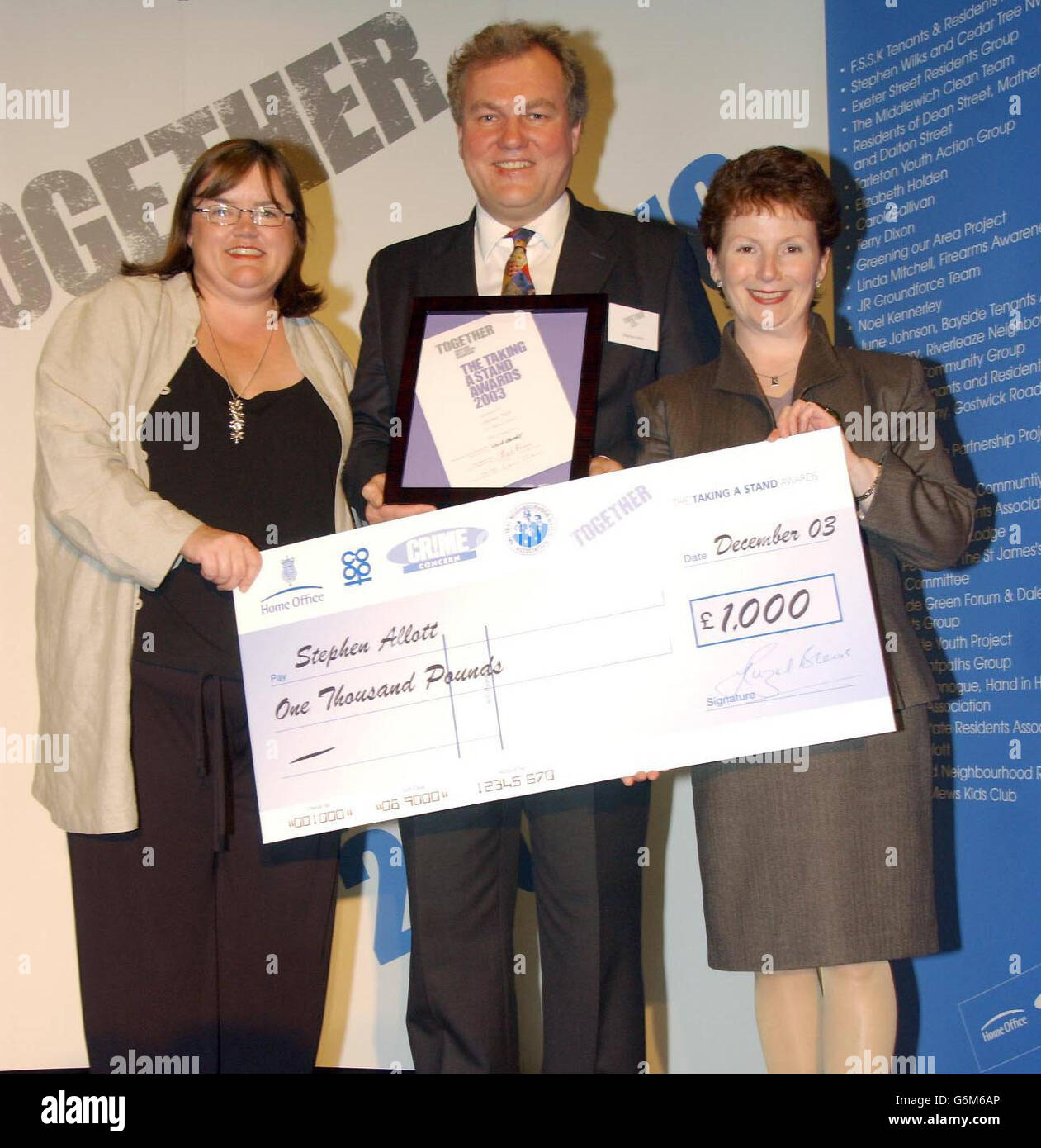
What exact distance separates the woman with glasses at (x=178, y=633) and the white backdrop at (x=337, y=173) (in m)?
0.91

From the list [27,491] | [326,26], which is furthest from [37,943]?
[326,26]

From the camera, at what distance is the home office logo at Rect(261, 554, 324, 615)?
216cm

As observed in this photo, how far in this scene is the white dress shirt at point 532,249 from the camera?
2.50 m

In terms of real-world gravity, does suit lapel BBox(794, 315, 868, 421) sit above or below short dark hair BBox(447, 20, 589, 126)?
below

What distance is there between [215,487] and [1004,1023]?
6.72ft

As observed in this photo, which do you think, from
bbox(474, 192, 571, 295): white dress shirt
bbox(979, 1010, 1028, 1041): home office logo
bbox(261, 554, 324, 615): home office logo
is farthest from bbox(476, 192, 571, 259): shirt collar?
bbox(979, 1010, 1028, 1041): home office logo

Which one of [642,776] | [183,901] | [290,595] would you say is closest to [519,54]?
[290,595]

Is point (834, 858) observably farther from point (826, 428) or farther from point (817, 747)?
point (826, 428)

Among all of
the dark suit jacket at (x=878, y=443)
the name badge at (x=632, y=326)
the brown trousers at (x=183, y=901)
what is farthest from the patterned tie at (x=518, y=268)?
the brown trousers at (x=183, y=901)

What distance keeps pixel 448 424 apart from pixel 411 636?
433 millimetres

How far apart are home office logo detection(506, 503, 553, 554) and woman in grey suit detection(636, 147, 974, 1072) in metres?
0.30

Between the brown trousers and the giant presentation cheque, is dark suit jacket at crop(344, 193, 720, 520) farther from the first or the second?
the brown trousers

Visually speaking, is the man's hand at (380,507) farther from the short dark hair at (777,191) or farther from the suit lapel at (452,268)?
the short dark hair at (777,191)

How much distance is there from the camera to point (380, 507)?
91.2 inches
